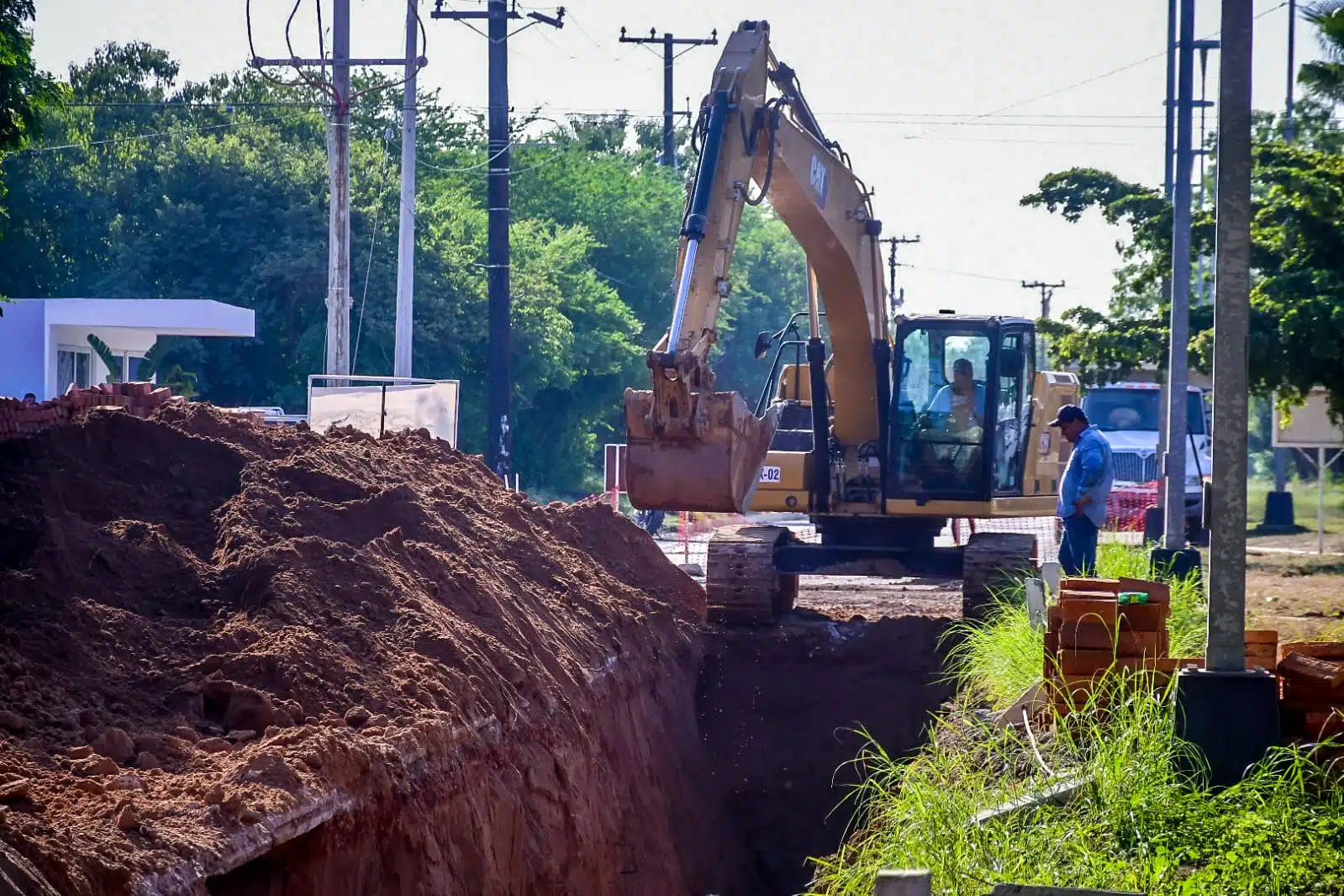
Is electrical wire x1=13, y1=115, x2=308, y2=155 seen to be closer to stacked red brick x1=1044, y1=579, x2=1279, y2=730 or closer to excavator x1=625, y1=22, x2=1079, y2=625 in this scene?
excavator x1=625, y1=22, x2=1079, y2=625

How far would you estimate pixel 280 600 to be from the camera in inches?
327

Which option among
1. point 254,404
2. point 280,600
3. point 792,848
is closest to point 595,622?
point 792,848

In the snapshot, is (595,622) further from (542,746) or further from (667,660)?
(542,746)

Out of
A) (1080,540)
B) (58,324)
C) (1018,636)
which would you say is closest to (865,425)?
(1080,540)

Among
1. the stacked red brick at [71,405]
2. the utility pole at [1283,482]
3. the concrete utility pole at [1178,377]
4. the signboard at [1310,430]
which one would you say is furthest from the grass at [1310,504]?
the stacked red brick at [71,405]

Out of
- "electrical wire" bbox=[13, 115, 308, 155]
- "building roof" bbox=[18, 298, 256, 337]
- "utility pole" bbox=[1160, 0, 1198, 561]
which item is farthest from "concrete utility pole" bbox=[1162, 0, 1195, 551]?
"electrical wire" bbox=[13, 115, 308, 155]

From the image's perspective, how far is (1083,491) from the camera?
12.9 metres

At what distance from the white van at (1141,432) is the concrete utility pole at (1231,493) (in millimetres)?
21033

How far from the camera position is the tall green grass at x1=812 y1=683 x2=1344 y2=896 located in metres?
5.89

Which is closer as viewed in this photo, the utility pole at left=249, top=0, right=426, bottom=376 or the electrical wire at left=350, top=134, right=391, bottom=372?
the utility pole at left=249, top=0, right=426, bottom=376

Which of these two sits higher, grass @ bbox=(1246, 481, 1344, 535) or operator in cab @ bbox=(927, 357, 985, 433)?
operator in cab @ bbox=(927, 357, 985, 433)

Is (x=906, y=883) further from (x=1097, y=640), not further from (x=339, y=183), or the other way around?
(x=339, y=183)

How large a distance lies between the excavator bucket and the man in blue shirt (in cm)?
324

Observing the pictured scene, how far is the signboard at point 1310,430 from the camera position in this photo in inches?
995
